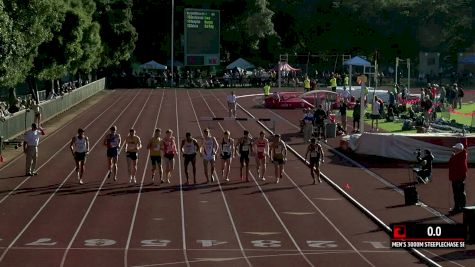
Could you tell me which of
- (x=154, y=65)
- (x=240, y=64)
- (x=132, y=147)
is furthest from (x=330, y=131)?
(x=154, y=65)

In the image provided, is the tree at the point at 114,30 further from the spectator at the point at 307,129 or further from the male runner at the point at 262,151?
the male runner at the point at 262,151

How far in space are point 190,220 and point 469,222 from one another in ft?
20.8

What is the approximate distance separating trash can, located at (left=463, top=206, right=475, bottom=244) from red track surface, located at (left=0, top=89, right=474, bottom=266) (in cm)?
87

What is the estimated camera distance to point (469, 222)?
17.6 meters

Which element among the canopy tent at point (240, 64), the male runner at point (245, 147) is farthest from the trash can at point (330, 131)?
the canopy tent at point (240, 64)

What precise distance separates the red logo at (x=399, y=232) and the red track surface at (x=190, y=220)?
1.13 feet

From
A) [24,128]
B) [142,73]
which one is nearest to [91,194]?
[24,128]

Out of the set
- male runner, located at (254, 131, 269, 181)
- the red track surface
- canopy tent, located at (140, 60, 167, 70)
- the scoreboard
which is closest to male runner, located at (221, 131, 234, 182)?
the red track surface

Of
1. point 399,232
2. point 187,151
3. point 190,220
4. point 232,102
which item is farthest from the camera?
point 232,102

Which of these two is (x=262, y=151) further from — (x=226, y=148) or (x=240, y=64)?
(x=240, y=64)

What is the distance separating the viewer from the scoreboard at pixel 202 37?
7738cm

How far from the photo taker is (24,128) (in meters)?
39.0

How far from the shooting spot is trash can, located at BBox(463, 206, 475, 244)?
17453 mm

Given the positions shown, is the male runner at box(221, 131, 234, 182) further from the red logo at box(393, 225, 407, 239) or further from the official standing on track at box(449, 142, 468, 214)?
the red logo at box(393, 225, 407, 239)
